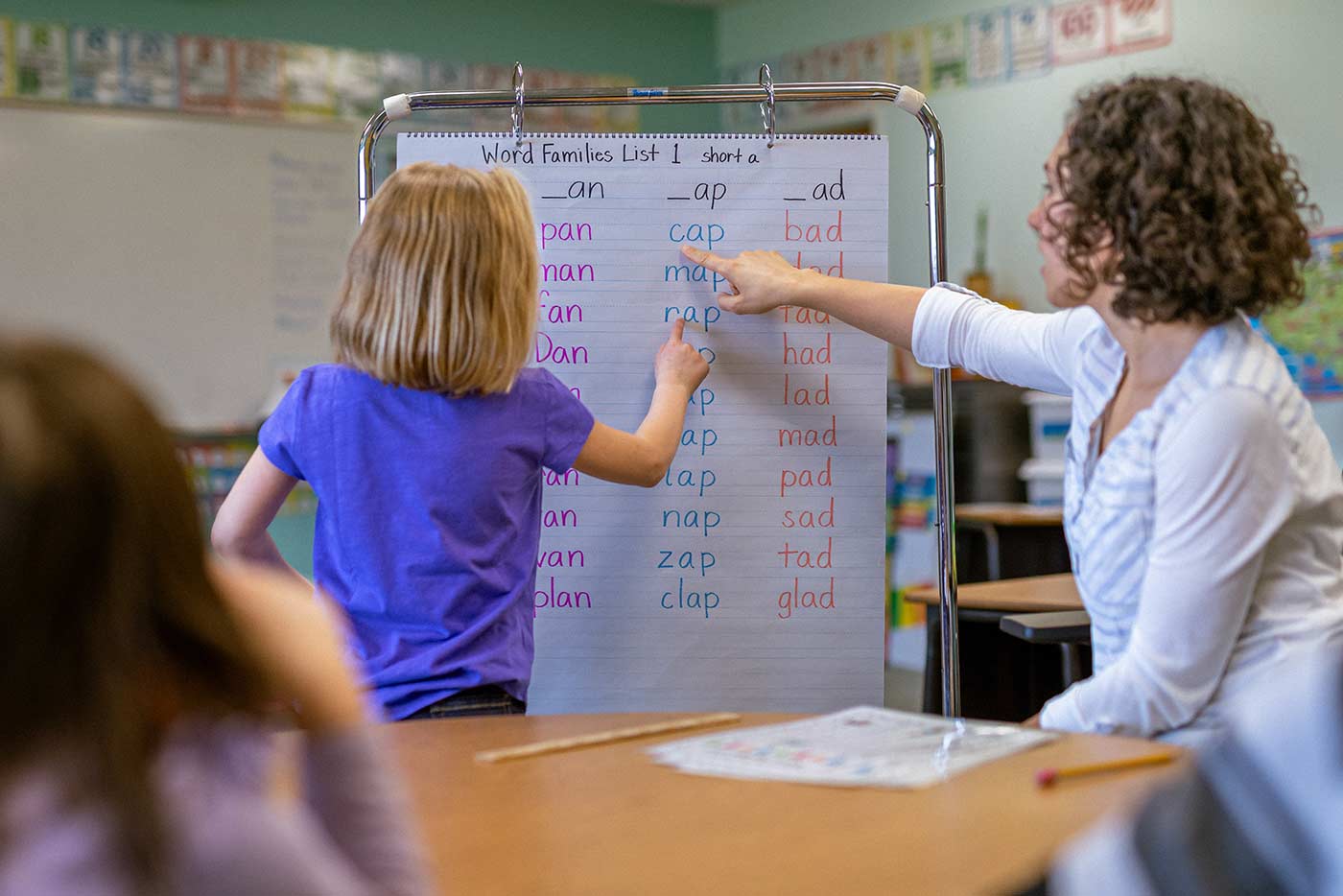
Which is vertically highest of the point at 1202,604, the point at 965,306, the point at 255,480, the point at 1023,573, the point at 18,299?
the point at 18,299

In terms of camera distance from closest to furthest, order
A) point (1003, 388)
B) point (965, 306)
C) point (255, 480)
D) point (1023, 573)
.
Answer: point (255, 480)
point (965, 306)
point (1023, 573)
point (1003, 388)

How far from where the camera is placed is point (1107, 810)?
37.8 inches

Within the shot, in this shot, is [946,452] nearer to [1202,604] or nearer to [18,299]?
[1202,604]

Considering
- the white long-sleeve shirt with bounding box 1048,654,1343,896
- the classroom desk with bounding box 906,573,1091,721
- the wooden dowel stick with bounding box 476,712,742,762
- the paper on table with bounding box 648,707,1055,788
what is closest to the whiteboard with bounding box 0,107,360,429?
the classroom desk with bounding box 906,573,1091,721

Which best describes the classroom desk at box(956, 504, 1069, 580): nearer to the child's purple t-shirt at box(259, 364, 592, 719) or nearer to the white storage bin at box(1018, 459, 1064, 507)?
the white storage bin at box(1018, 459, 1064, 507)

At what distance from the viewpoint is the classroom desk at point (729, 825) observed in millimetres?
828

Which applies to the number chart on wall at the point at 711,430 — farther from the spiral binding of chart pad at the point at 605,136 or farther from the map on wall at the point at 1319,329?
the map on wall at the point at 1319,329

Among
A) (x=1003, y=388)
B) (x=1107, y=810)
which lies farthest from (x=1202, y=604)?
(x=1003, y=388)

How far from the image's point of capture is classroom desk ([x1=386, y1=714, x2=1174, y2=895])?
83cm

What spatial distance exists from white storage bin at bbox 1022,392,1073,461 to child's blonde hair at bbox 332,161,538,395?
2967 millimetres

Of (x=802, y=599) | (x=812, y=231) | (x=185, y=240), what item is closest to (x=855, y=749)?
(x=802, y=599)

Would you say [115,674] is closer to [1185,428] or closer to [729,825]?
[729,825]

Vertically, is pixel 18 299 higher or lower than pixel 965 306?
higher

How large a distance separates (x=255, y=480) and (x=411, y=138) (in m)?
0.62
